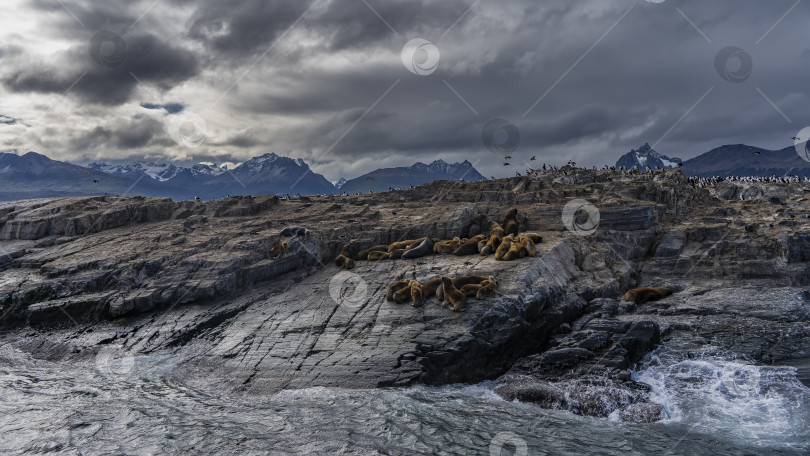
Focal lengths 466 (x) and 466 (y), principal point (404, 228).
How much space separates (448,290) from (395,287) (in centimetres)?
310

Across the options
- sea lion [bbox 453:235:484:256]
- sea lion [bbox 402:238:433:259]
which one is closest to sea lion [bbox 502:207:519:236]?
sea lion [bbox 453:235:484:256]

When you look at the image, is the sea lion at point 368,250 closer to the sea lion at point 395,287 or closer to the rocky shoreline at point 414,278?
the rocky shoreline at point 414,278

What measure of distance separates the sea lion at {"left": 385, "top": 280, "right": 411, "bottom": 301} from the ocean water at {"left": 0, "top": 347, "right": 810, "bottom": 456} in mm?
6017

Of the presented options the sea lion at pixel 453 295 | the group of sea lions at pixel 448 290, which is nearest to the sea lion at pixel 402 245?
the group of sea lions at pixel 448 290

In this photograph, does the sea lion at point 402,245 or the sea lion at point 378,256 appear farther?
the sea lion at point 402,245

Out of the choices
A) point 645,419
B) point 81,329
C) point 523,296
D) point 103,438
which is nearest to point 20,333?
point 81,329

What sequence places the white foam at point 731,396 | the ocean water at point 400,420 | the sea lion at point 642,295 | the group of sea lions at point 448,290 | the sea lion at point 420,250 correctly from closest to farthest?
the ocean water at point 400,420 → the white foam at point 731,396 → the group of sea lions at point 448,290 → the sea lion at point 642,295 → the sea lion at point 420,250

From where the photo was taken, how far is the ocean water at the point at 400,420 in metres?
13.6

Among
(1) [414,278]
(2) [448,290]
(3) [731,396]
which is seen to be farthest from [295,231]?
(3) [731,396]

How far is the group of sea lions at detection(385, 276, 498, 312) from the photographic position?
2153 cm

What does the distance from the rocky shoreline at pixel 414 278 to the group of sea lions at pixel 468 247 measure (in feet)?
2.70

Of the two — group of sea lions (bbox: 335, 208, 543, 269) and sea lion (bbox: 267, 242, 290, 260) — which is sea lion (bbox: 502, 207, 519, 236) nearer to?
group of sea lions (bbox: 335, 208, 543, 269)

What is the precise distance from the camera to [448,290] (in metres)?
21.9

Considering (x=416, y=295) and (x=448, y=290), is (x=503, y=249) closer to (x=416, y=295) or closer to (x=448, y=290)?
(x=448, y=290)
